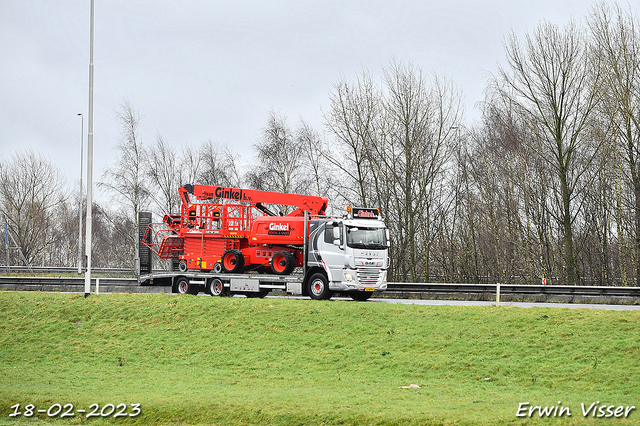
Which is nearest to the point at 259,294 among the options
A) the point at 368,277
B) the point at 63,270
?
the point at 368,277

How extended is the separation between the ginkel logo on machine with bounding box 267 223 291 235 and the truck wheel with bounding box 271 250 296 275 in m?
0.72

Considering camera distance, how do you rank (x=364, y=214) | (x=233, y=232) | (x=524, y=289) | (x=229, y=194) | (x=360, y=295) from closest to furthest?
(x=364, y=214)
(x=360, y=295)
(x=233, y=232)
(x=229, y=194)
(x=524, y=289)

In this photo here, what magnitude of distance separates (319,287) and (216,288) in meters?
4.57

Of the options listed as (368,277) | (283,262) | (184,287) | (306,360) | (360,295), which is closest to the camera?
(306,360)

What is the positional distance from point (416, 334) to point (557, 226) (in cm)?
2219

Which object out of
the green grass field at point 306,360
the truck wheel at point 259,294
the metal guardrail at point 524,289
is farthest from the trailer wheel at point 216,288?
the metal guardrail at point 524,289

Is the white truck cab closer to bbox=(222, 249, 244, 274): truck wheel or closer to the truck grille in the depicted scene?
the truck grille

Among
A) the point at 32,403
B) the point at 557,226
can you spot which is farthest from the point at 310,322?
the point at 557,226

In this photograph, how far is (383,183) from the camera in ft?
115

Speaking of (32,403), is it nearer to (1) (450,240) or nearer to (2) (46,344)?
(2) (46,344)

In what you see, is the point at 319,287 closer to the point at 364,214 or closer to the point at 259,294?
the point at 259,294

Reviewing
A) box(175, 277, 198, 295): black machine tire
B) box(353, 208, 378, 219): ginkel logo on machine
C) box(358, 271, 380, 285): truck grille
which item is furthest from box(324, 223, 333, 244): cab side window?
box(175, 277, 198, 295): black machine tire

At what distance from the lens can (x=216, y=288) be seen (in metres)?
23.1

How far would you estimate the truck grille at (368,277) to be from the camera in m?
20.5
